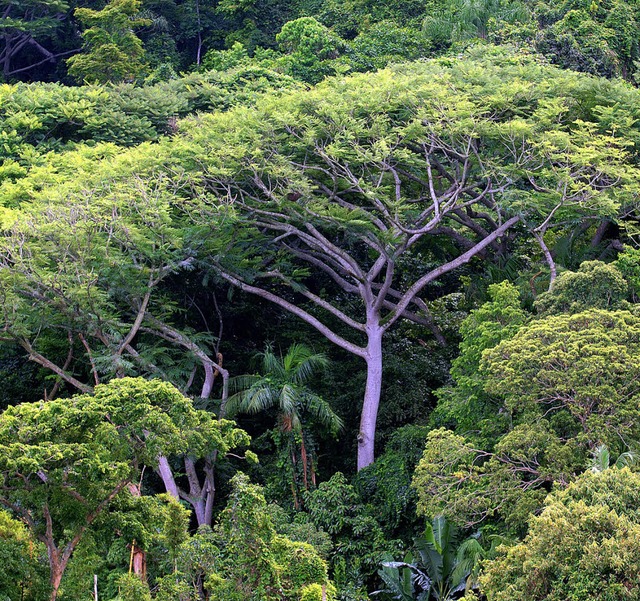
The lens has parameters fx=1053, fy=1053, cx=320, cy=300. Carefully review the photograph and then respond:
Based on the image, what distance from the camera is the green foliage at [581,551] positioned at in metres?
9.98

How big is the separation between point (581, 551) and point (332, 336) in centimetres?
992

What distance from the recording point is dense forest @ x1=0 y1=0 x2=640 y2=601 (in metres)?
11.4

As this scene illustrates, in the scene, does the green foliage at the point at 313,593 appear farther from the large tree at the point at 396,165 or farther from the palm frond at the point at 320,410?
the large tree at the point at 396,165

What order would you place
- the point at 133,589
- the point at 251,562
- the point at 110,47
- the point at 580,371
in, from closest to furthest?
1. the point at 133,589
2. the point at 251,562
3. the point at 580,371
4. the point at 110,47

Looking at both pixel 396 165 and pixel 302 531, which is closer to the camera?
pixel 302 531

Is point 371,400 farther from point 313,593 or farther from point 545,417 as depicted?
point 313,593

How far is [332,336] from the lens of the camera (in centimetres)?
1973

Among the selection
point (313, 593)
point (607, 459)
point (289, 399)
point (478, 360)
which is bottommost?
point (289, 399)

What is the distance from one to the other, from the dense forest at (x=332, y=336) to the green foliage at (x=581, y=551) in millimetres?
29

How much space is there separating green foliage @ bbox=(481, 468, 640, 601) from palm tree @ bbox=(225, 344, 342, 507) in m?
7.52

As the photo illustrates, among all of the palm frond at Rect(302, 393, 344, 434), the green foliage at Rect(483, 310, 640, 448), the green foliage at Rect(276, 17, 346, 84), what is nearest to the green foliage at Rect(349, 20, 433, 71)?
the green foliage at Rect(276, 17, 346, 84)

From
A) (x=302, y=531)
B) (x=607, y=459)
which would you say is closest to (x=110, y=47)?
(x=302, y=531)

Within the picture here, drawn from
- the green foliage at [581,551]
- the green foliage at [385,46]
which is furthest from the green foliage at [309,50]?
the green foliage at [581,551]

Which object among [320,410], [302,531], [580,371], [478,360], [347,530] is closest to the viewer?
[580,371]
